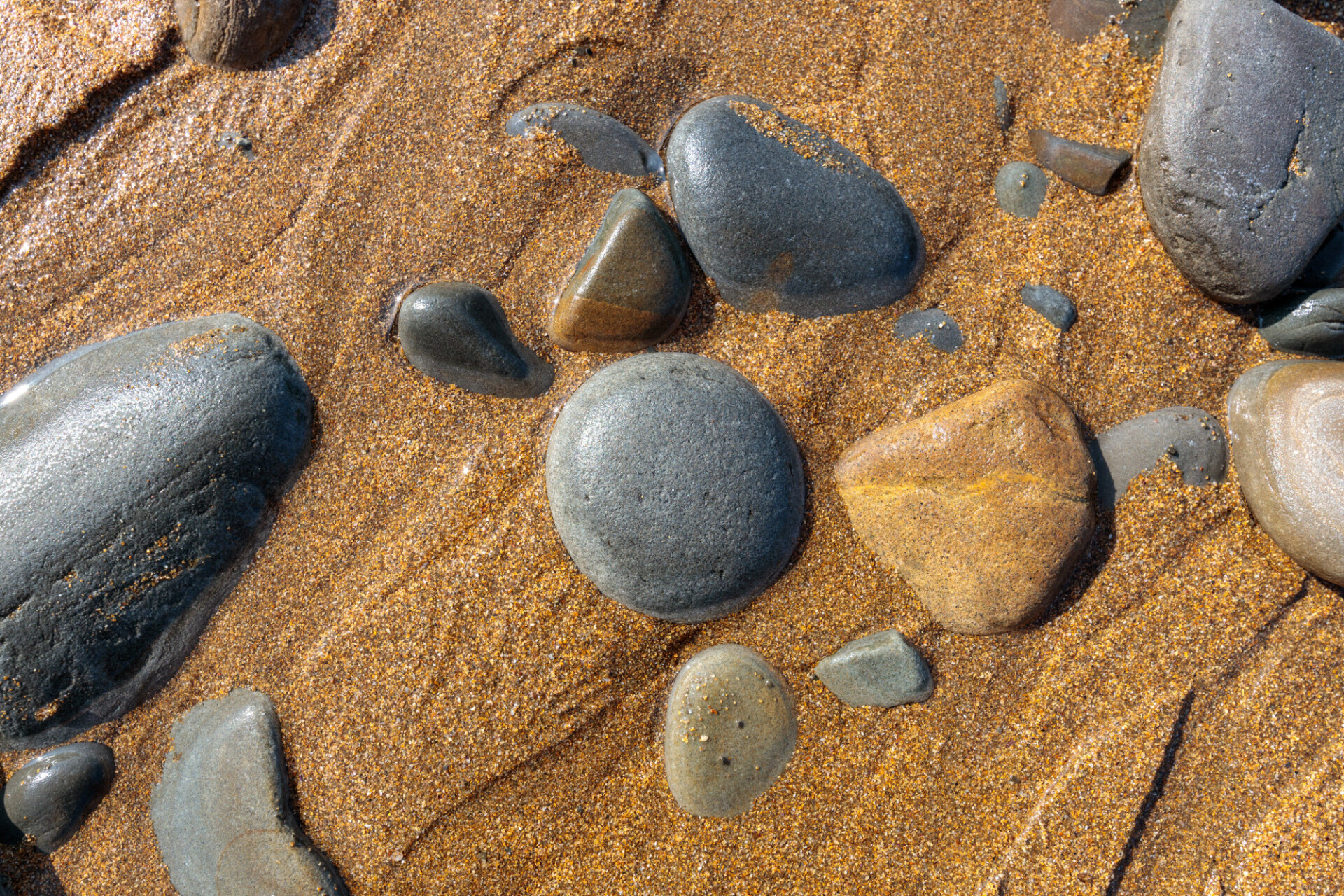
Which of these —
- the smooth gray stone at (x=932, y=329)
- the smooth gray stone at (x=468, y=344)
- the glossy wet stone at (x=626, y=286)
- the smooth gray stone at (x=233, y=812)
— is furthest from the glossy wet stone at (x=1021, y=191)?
the smooth gray stone at (x=233, y=812)

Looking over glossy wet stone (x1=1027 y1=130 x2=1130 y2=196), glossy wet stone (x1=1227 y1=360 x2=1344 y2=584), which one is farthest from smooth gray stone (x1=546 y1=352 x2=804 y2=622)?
glossy wet stone (x1=1227 y1=360 x2=1344 y2=584)

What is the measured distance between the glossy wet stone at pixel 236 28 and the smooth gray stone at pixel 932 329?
6.94ft

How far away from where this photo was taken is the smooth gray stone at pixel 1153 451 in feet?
7.07

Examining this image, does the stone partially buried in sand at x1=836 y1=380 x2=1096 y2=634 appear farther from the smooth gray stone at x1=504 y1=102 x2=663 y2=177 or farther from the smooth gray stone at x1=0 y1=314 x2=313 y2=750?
the smooth gray stone at x1=0 y1=314 x2=313 y2=750

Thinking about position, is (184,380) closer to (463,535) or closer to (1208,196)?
(463,535)

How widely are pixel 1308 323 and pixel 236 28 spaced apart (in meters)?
3.39

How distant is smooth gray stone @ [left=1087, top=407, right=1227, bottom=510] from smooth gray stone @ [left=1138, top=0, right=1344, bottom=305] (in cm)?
44

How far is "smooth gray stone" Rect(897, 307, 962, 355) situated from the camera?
7.20 ft

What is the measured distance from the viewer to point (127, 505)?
6.54ft

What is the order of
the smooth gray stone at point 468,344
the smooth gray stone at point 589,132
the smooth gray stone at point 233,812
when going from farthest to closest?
the smooth gray stone at point 589,132 → the smooth gray stone at point 468,344 → the smooth gray stone at point 233,812

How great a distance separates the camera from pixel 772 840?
2.05 m

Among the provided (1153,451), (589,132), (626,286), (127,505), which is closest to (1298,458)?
(1153,451)

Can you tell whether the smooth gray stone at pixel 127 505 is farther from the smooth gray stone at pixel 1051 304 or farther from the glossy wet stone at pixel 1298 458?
the glossy wet stone at pixel 1298 458

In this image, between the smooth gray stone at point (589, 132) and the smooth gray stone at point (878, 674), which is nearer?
the smooth gray stone at point (878, 674)
